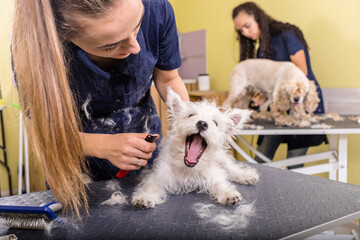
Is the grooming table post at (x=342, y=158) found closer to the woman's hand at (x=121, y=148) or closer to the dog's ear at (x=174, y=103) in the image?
the dog's ear at (x=174, y=103)

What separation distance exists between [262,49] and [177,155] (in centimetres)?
200

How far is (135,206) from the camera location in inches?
36.6

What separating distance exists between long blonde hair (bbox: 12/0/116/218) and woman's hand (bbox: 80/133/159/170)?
0.13 m

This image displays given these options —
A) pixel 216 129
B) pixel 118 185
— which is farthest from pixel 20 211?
pixel 216 129

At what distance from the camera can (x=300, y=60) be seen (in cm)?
262

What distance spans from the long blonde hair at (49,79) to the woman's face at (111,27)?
18mm

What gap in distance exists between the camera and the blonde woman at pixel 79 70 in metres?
0.69

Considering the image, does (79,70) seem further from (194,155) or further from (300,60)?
(300,60)

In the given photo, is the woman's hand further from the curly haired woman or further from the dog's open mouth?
the curly haired woman

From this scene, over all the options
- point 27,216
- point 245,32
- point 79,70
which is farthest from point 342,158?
point 27,216

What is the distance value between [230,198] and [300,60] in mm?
2038

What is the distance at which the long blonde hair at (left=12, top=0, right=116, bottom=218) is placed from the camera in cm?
67

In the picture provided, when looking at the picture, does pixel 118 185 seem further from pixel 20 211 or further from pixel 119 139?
pixel 20 211

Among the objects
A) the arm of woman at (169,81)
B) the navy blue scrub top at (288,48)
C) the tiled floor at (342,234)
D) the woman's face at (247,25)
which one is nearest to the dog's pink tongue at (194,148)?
the arm of woman at (169,81)
